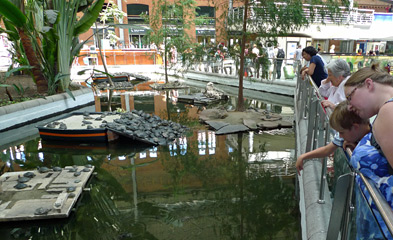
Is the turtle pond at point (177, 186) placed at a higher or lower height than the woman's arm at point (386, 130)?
lower

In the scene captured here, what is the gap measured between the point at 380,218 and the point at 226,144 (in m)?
5.49

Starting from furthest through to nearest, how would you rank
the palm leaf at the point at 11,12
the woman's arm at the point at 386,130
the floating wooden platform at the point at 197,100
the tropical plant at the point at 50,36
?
the floating wooden platform at the point at 197,100 < the tropical plant at the point at 50,36 < the palm leaf at the point at 11,12 < the woman's arm at the point at 386,130

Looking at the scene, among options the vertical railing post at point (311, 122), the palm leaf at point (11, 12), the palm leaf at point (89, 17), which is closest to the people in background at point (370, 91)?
the vertical railing post at point (311, 122)

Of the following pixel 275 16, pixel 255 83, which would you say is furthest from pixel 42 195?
pixel 255 83

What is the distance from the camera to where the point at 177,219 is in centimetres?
377

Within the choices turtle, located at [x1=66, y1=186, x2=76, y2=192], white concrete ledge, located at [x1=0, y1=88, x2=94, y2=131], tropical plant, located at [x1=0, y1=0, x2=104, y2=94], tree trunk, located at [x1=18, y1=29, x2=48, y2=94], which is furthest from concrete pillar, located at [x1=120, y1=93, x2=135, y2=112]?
turtle, located at [x1=66, y1=186, x2=76, y2=192]

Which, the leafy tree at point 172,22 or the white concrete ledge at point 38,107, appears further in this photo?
the leafy tree at point 172,22

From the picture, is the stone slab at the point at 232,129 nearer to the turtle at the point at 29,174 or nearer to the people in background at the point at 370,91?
the turtle at the point at 29,174

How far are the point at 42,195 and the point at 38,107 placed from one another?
5.67 meters

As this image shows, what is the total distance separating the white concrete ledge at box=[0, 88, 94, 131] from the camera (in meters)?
7.86

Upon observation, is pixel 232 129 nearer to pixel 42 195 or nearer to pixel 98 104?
pixel 42 195

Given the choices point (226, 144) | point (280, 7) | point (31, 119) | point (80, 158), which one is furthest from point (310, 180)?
point (31, 119)

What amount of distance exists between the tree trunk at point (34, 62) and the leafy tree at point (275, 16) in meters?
6.19

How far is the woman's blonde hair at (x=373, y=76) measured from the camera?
150 cm
